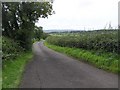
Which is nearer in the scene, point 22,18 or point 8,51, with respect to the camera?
point 8,51

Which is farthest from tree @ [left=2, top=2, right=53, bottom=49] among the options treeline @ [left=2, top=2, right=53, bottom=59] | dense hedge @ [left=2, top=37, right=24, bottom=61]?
dense hedge @ [left=2, top=37, right=24, bottom=61]

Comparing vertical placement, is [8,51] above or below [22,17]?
below

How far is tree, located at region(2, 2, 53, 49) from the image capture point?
37.5m

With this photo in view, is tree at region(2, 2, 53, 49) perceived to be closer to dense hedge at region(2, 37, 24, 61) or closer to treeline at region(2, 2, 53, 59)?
treeline at region(2, 2, 53, 59)

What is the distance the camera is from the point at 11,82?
14.0 m

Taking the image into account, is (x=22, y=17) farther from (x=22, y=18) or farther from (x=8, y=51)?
(x=8, y=51)

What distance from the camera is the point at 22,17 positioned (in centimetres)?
3803

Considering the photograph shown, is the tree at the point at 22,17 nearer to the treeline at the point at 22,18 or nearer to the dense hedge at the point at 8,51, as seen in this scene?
the treeline at the point at 22,18

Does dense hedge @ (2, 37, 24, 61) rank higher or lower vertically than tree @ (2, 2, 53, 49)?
lower

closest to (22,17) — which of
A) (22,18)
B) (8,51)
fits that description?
(22,18)

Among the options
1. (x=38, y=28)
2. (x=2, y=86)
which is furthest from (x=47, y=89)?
(x=38, y=28)

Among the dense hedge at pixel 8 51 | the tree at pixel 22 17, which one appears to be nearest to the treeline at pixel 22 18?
the tree at pixel 22 17

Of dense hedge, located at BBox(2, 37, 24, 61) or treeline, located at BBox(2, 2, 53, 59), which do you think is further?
treeline, located at BBox(2, 2, 53, 59)

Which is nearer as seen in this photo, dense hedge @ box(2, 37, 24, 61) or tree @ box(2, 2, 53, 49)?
dense hedge @ box(2, 37, 24, 61)
